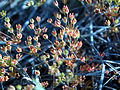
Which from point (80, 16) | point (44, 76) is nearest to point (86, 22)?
point (80, 16)

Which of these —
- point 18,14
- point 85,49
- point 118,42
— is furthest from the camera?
point 18,14

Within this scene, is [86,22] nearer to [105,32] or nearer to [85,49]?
[105,32]

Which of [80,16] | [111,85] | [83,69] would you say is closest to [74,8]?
[80,16]

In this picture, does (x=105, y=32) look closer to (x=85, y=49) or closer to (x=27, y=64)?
(x=85, y=49)

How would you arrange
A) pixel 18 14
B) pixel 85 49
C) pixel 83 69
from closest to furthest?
pixel 83 69 → pixel 85 49 → pixel 18 14

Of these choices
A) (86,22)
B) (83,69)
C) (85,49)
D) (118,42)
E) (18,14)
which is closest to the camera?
(83,69)

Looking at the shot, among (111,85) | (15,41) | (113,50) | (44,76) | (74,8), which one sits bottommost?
(111,85)

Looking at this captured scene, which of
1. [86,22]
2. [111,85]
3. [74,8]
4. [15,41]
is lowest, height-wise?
[111,85]

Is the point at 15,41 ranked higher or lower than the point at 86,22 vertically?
lower

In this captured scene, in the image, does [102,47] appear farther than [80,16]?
No
